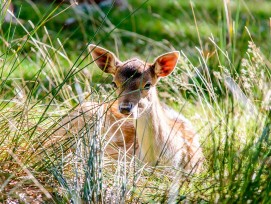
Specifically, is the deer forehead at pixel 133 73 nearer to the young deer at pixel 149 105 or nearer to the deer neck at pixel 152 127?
the young deer at pixel 149 105

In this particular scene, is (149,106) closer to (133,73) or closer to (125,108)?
(133,73)

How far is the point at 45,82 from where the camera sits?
29.1ft

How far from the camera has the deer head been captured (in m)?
6.15

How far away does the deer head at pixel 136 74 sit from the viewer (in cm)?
615

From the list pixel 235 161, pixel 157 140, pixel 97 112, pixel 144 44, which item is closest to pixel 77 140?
pixel 97 112

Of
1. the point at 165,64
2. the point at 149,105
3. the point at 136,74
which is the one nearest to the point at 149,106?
the point at 149,105

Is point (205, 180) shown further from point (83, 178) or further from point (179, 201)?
point (83, 178)

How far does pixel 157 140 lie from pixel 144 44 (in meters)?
4.91

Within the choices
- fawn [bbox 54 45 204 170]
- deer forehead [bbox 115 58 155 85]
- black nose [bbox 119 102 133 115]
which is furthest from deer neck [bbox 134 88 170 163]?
black nose [bbox 119 102 133 115]

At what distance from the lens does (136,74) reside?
638 cm

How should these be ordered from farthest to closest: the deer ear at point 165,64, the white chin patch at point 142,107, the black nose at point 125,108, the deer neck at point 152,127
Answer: the deer ear at point 165,64, the deer neck at point 152,127, the white chin patch at point 142,107, the black nose at point 125,108

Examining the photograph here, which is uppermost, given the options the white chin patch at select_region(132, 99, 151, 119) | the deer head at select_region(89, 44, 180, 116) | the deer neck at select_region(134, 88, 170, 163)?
the deer head at select_region(89, 44, 180, 116)

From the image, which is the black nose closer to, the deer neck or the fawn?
the fawn

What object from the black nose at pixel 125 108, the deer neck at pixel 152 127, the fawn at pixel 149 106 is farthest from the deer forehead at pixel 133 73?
the black nose at pixel 125 108
